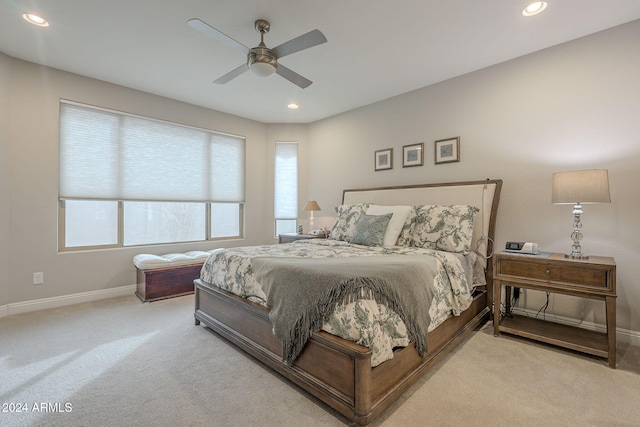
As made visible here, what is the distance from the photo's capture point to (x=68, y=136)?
11.4 ft

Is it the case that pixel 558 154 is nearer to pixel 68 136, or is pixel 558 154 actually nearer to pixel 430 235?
pixel 430 235

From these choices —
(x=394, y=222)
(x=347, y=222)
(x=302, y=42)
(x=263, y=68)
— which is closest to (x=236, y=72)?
(x=263, y=68)

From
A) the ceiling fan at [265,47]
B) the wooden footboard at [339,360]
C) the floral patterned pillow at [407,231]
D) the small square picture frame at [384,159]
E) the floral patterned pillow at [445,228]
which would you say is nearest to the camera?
the wooden footboard at [339,360]

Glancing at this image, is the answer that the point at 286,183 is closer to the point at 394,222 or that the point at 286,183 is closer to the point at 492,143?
the point at 394,222

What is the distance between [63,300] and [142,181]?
1740mm

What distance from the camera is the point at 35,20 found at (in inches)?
98.5

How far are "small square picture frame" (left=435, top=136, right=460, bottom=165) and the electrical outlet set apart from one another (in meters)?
5.00

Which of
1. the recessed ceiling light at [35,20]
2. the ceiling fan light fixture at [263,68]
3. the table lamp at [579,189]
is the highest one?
the recessed ceiling light at [35,20]

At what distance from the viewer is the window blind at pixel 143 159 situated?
354 centimetres

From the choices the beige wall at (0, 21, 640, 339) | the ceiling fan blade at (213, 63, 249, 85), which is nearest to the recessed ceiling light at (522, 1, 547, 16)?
the beige wall at (0, 21, 640, 339)

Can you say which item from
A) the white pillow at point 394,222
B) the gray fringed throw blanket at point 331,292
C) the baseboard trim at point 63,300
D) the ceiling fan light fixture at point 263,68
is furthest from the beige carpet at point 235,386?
the ceiling fan light fixture at point 263,68

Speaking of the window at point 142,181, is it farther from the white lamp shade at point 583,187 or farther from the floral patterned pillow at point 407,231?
the white lamp shade at point 583,187

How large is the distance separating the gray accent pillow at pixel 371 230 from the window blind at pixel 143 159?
2740 millimetres

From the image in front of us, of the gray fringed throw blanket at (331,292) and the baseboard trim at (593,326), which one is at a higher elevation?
the gray fringed throw blanket at (331,292)
